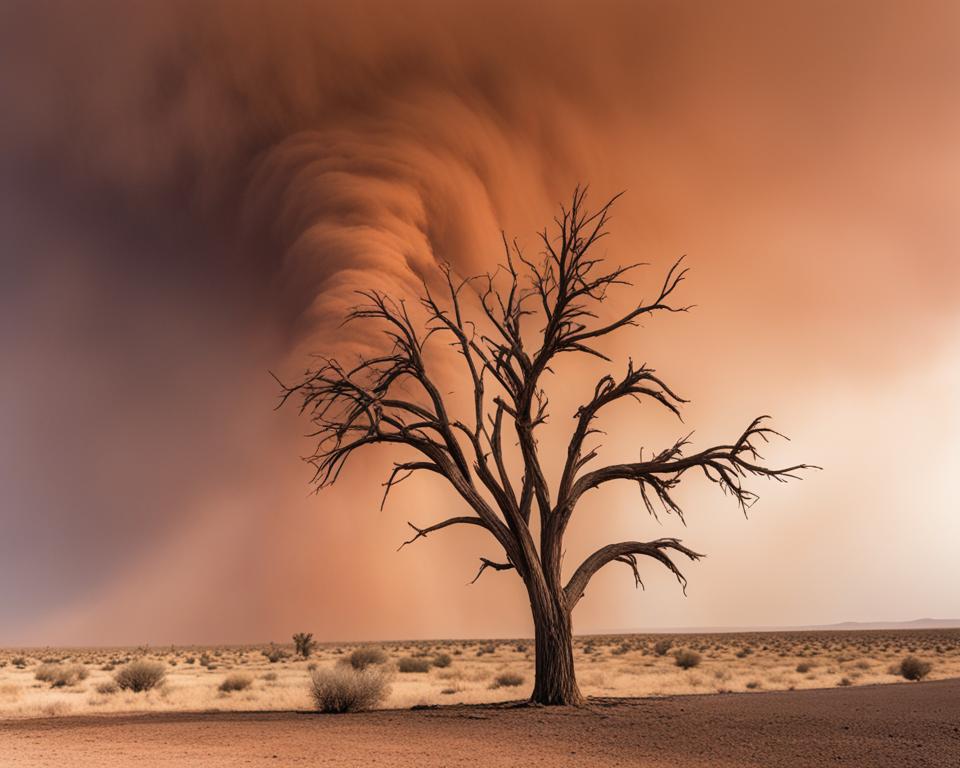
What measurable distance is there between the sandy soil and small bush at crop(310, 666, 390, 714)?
1628mm

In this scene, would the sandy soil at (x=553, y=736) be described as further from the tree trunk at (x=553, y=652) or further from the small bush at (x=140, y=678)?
the small bush at (x=140, y=678)

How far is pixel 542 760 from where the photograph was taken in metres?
12.3

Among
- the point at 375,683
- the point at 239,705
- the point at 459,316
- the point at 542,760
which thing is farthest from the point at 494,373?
the point at 239,705

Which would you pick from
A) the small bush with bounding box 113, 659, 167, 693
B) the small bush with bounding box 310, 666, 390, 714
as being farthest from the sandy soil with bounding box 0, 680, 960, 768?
the small bush with bounding box 113, 659, 167, 693

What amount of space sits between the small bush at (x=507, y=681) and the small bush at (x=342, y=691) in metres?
14.4

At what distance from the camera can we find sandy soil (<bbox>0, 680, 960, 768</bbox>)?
12.5m

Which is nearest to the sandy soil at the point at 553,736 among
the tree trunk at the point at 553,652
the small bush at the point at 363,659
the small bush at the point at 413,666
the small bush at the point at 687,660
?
the tree trunk at the point at 553,652

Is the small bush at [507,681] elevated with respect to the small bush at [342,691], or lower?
elevated

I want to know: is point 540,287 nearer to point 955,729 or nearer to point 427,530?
point 427,530

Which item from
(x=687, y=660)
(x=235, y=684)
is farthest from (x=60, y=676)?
(x=687, y=660)

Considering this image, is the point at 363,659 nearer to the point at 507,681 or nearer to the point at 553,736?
the point at 507,681

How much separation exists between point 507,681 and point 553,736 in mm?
22272

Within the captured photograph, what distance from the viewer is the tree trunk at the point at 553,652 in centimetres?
1900

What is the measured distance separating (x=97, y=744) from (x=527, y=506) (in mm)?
9840
